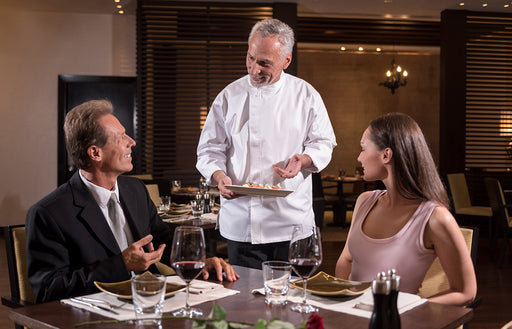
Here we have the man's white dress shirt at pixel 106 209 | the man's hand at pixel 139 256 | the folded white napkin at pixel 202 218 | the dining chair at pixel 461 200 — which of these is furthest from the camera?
the dining chair at pixel 461 200

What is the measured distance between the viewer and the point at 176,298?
67.5 inches

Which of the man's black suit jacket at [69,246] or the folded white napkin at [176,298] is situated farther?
the man's black suit jacket at [69,246]

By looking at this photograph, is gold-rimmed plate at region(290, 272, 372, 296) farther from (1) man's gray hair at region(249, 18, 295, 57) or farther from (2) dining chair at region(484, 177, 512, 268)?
(2) dining chair at region(484, 177, 512, 268)

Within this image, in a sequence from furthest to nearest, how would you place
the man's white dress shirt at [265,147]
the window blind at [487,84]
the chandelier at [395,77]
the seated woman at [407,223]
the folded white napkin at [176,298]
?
the chandelier at [395,77], the window blind at [487,84], the man's white dress shirt at [265,147], the seated woman at [407,223], the folded white napkin at [176,298]

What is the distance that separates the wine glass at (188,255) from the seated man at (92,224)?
0.91 feet

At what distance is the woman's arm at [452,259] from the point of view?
1.94 metres

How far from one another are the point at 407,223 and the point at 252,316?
805 millimetres

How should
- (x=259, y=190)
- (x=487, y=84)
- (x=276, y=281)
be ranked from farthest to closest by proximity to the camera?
(x=487, y=84) → (x=259, y=190) → (x=276, y=281)

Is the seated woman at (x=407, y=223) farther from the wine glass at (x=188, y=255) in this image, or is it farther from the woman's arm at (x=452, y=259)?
the wine glass at (x=188, y=255)

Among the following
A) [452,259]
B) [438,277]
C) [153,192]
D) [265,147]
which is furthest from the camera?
[153,192]

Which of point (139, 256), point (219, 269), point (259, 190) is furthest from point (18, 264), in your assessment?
point (259, 190)

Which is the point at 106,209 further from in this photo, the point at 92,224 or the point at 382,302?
the point at 382,302

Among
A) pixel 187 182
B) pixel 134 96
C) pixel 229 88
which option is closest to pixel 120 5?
pixel 134 96

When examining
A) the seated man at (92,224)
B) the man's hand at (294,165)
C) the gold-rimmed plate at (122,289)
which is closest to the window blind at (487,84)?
the man's hand at (294,165)
